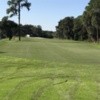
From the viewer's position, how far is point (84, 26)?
91.2 meters

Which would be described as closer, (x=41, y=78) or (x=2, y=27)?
(x=41, y=78)

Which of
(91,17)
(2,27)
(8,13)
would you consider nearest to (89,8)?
(91,17)

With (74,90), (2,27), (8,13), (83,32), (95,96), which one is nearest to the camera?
(95,96)

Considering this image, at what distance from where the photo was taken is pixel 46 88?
33.7 feet

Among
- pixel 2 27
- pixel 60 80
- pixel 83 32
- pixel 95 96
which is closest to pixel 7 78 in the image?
pixel 60 80

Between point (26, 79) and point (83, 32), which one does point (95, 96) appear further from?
point (83, 32)

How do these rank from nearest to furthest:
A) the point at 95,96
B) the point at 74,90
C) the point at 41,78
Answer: the point at 95,96, the point at 74,90, the point at 41,78

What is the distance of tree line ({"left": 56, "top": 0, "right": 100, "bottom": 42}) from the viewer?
69.6m

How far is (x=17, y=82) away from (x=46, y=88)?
1442 mm

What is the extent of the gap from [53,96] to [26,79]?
9.77 feet

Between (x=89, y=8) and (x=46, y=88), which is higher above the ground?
(x=89, y=8)

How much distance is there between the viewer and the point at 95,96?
9.11 metres

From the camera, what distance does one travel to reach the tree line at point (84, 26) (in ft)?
228

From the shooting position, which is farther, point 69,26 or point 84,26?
point 69,26
